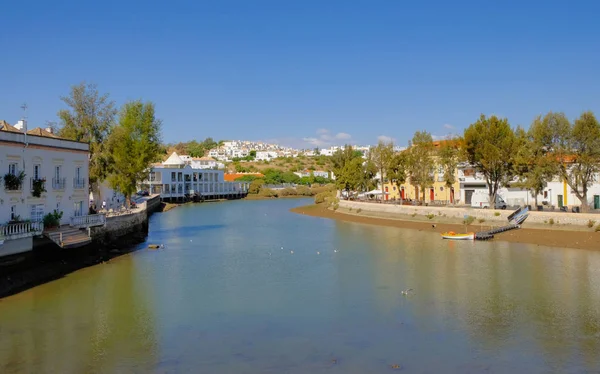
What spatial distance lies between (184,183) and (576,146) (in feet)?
258

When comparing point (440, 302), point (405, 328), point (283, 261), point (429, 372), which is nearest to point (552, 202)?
point (283, 261)

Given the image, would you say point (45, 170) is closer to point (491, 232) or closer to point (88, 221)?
point (88, 221)

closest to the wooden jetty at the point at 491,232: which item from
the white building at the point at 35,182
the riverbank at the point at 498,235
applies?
the riverbank at the point at 498,235

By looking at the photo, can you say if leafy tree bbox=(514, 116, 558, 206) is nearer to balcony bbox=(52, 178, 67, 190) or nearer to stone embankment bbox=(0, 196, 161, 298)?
stone embankment bbox=(0, 196, 161, 298)

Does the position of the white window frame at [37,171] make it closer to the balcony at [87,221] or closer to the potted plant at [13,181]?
the potted plant at [13,181]

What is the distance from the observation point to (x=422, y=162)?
57.2 metres

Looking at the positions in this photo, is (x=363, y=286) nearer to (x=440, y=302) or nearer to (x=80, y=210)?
(x=440, y=302)

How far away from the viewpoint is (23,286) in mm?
23094

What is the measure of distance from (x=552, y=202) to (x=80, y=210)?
40.0 metres

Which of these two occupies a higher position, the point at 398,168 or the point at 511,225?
the point at 398,168

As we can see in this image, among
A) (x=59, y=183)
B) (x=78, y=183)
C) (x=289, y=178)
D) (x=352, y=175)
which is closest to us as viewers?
(x=59, y=183)

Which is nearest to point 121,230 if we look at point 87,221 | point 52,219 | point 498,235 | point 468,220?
point 87,221

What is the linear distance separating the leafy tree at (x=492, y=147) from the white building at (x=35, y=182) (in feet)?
103

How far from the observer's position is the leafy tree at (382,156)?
64938 mm
